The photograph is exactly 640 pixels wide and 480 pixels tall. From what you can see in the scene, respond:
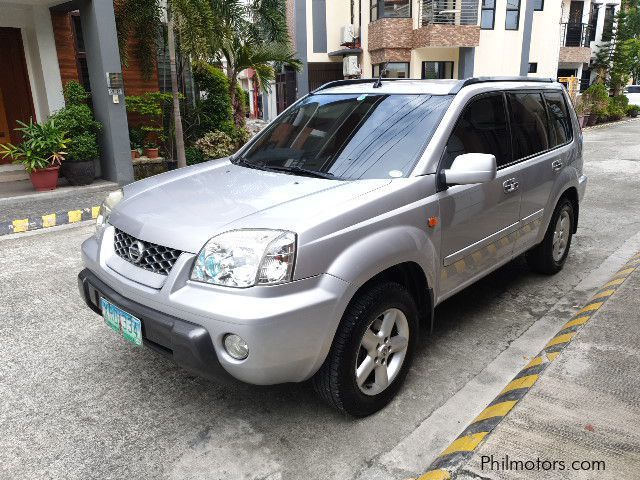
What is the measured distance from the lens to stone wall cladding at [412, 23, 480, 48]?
71.3 feet

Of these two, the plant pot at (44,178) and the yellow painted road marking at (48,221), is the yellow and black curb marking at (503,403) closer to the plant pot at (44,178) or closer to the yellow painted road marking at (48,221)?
the yellow painted road marking at (48,221)

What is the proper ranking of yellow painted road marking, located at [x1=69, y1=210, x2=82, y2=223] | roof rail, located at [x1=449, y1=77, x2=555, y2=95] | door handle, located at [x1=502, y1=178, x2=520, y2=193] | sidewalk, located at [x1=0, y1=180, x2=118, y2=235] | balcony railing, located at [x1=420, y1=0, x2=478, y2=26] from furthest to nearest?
balcony railing, located at [x1=420, y1=0, x2=478, y2=26] < yellow painted road marking, located at [x1=69, y1=210, x2=82, y2=223] < sidewalk, located at [x1=0, y1=180, x2=118, y2=235] < door handle, located at [x1=502, y1=178, x2=520, y2=193] < roof rail, located at [x1=449, y1=77, x2=555, y2=95]

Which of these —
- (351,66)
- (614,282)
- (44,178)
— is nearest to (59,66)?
(44,178)

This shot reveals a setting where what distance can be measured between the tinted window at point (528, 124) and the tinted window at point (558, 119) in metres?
0.15

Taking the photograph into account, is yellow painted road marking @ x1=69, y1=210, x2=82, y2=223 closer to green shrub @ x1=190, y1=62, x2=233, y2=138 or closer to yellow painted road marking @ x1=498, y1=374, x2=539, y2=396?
green shrub @ x1=190, y1=62, x2=233, y2=138

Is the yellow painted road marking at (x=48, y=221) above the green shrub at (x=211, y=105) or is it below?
below

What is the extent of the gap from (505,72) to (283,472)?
25397 mm

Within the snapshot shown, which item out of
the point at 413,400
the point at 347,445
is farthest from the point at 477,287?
the point at 347,445

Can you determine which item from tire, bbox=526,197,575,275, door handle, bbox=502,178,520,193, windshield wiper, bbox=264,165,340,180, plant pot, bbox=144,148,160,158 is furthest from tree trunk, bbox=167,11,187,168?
door handle, bbox=502,178,520,193

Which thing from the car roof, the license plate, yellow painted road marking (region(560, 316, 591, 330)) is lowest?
yellow painted road marking (region(560, 316, 591, 330))

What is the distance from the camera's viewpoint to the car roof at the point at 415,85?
3.57m

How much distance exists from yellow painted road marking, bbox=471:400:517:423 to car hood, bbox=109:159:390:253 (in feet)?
4.40

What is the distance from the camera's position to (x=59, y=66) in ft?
32.9

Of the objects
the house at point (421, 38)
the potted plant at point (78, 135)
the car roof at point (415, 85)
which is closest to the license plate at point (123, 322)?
the car roof at point (415, 85)
